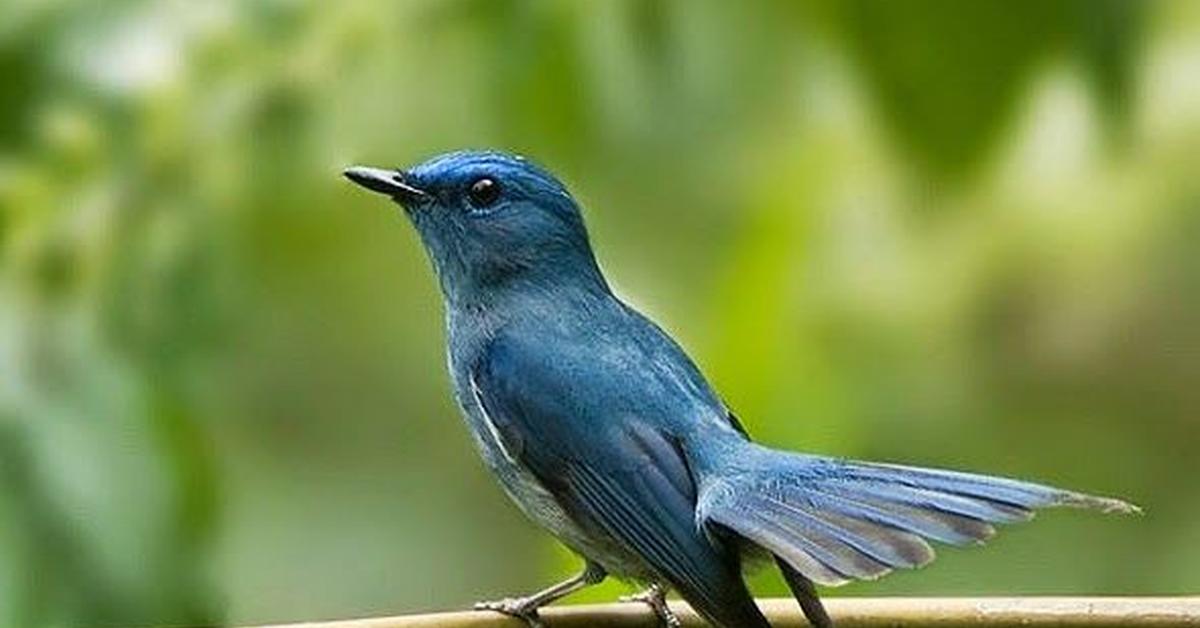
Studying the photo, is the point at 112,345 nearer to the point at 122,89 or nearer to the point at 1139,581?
the point at 122,89

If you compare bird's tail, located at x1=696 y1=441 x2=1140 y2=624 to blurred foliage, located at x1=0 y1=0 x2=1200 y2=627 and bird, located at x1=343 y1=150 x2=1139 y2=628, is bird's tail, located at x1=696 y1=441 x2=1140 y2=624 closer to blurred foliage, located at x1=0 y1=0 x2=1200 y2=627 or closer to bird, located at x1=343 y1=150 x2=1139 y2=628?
bird, located at x1=343 y1=150 x2=1139 y2=628

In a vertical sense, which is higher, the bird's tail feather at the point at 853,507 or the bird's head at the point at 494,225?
the bird's head at the point at 494,225

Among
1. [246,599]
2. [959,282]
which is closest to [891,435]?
[959,282]

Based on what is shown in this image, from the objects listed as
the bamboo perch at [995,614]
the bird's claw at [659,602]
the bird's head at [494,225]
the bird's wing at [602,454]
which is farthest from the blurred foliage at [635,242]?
the bamboo perch at [995,614]

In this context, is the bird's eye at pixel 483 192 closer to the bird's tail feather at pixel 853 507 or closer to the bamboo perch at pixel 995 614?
the bird's tail feather at pixel 853 507

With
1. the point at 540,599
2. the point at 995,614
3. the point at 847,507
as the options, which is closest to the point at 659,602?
the point at 540,599

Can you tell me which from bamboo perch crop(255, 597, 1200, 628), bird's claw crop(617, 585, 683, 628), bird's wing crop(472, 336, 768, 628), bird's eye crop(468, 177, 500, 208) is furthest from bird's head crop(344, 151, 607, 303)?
bamboo perch crop(255, 597, 1200, 628)

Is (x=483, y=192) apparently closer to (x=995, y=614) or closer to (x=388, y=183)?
(x=388, y=183)

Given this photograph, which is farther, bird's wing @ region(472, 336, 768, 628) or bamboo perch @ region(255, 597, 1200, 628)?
bird's wing @ region(472, 336, 768, 628)
